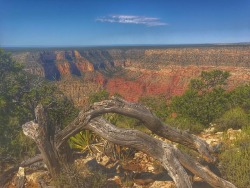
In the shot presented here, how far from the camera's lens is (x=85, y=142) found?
834cm

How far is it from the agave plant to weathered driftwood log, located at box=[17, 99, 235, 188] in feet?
6.94

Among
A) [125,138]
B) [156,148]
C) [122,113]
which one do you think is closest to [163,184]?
[156,148]

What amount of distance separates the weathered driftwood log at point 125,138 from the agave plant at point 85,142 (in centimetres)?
212

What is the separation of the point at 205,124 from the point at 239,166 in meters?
7.49

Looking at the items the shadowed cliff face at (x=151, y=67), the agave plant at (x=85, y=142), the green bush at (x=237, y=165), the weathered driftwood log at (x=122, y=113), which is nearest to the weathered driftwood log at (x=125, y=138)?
the weathered driftwood log at (x=122, y=113)

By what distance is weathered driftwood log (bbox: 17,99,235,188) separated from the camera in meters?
5.52

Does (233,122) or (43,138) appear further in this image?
(233,122)

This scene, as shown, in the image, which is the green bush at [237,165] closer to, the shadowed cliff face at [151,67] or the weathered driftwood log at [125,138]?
the weathered driftwood log at [125,138]

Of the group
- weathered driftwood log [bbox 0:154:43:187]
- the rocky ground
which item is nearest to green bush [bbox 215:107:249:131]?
the rocky ground

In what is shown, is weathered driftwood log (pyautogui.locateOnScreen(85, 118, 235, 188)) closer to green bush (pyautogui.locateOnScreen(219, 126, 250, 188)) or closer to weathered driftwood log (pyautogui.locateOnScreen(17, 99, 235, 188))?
weathered driftwood log (pyautogui.locateOnScreen(17, 99, 235, 188))

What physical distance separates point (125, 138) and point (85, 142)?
9.61 ft

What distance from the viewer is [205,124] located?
13.6 metres

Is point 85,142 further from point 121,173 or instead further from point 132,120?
point 132,120

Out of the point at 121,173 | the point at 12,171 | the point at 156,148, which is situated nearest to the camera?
the point at 156,148
